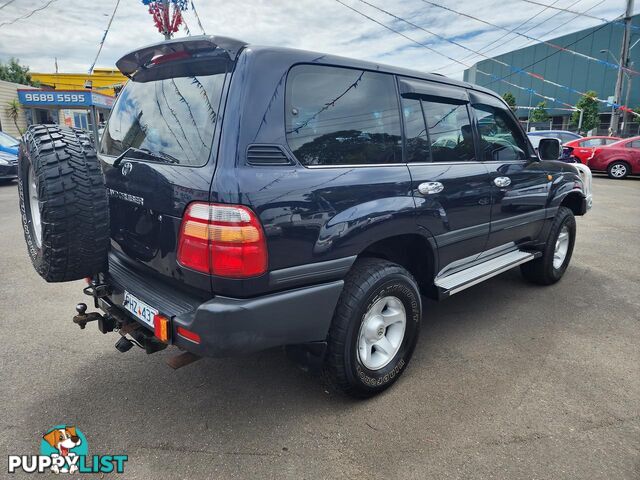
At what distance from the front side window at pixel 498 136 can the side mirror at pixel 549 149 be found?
36 centimetres

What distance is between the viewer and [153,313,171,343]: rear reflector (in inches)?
77.3

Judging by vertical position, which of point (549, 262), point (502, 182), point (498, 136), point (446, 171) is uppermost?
point (498, 136)

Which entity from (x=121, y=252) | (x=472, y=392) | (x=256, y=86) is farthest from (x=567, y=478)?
(x=121, y=252)

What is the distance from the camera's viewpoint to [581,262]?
5.34 meters

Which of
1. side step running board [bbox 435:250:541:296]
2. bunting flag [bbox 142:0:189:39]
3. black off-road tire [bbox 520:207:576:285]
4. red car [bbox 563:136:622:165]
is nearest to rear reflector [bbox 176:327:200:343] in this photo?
side step running board [bbox 435:250:541:296]

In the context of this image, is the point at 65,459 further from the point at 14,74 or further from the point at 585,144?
the point at 14,74

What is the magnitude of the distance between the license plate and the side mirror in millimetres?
3768

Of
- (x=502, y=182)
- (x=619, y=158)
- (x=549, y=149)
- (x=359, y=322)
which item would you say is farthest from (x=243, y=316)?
(x=619, y=158)

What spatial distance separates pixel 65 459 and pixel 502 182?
3.34 meters

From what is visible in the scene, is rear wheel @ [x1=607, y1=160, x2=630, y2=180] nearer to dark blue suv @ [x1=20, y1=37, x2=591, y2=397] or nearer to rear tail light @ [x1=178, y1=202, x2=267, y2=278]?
dark blue suv @ [x1=20, y1=37, x2=591, y2=397]

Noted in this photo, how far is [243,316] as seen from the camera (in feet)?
6.14

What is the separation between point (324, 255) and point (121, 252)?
1241 millimetres

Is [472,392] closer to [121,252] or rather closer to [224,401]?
[224,401]

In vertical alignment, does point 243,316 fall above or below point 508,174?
below
